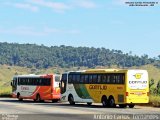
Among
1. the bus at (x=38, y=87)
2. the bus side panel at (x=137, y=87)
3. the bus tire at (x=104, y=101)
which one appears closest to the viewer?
the bus side panel at (x=137, y=87)

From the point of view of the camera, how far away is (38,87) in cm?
4856

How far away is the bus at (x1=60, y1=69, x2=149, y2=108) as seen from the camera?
35.5 m

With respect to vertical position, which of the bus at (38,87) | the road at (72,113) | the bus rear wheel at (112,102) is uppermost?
the bus at (38,87)

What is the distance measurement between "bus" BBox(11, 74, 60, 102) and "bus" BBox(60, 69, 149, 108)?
15.9ft

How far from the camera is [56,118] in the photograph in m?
24.1

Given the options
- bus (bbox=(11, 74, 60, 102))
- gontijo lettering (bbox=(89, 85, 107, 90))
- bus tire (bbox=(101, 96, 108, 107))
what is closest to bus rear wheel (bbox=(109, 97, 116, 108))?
bus tire (bbox=(101, 96, 108, 107))

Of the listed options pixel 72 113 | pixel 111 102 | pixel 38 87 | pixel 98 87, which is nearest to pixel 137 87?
pixel 111 102

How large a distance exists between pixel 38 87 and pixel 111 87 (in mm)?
13426

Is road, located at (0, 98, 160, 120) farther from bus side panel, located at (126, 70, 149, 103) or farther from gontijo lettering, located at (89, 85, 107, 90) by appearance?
gontijo lettering, located at (89, 85, 107, 90)

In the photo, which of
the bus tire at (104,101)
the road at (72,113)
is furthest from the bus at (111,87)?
the road at (72,113)

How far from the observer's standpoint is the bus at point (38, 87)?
153ft

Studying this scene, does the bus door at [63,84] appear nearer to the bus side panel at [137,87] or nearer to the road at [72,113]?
the bus side panel at [137,87]

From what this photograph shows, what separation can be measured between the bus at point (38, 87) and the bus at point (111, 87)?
486 cm

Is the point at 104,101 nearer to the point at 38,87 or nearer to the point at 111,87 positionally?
the point at 111,87
